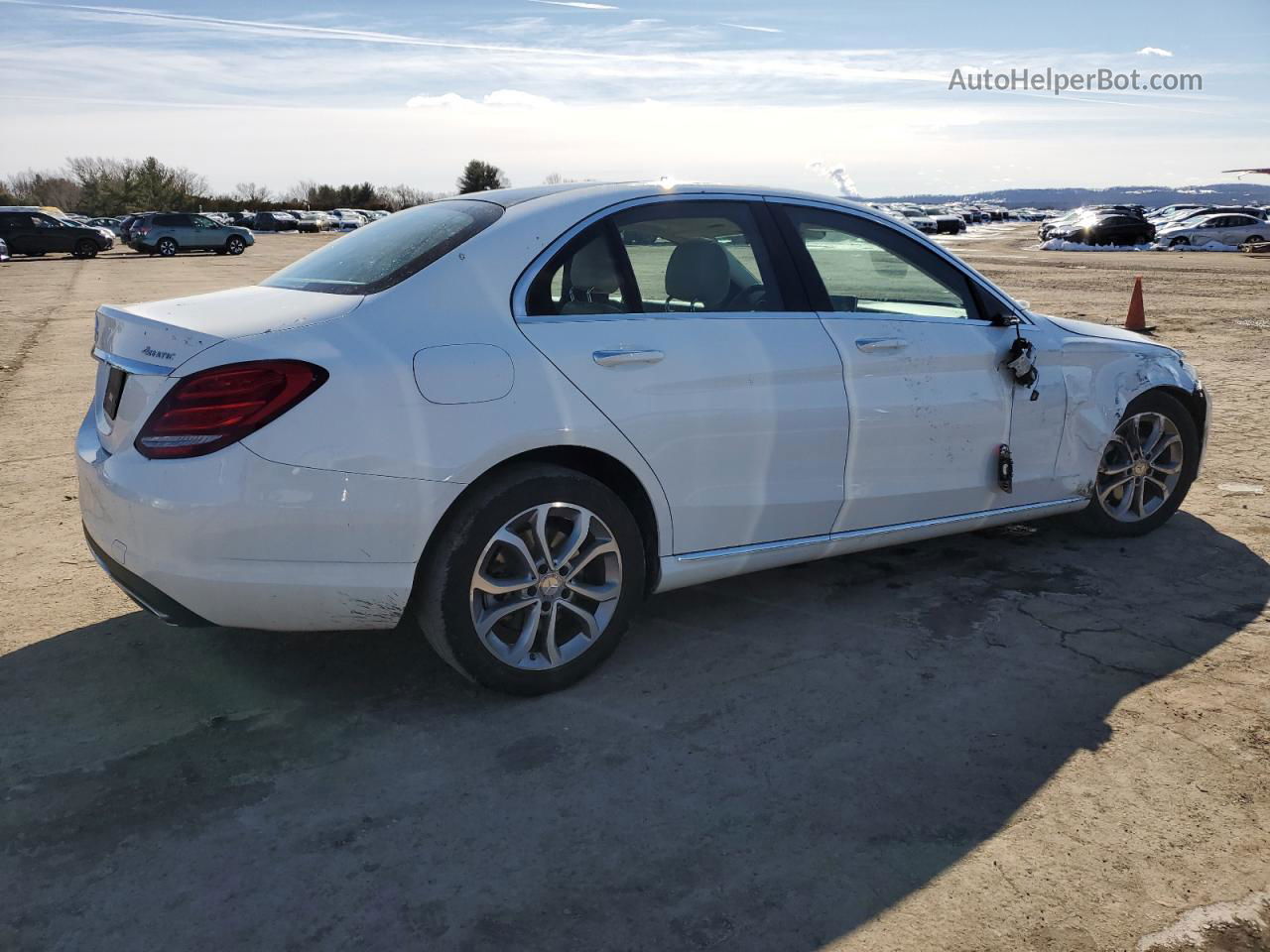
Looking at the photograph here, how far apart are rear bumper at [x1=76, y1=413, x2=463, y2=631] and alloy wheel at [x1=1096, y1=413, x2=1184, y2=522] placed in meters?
3.34

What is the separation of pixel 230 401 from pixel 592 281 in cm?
125

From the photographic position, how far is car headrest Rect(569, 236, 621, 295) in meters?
3.62

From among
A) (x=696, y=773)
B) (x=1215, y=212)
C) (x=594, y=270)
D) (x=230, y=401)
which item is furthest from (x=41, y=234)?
(x=1215, y=212)

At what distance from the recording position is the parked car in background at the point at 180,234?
3906cm

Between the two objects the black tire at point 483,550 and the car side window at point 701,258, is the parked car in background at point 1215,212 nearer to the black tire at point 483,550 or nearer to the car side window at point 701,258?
the car side window at point 701,258

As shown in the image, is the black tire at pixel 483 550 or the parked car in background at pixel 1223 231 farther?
the parked car in background at pixel 1223 231

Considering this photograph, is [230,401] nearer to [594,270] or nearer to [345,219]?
[594,270]

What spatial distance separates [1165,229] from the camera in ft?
146

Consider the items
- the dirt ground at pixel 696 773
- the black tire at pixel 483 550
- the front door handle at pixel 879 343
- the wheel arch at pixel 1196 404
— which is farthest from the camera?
the wheel arch at pixel 1196 404

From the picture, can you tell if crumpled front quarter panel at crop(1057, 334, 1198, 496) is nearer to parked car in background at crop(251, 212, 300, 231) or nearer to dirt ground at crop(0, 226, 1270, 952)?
dirt ground at crop(0, 226, 1270, 952)

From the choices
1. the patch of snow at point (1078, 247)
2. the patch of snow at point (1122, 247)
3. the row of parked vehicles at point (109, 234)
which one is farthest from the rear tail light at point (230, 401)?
the patch of snow at point (1078, 247)

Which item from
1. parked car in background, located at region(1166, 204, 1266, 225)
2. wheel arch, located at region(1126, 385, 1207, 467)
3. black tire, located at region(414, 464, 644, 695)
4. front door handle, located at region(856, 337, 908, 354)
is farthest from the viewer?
parked car in background, located at region(1166, 204, 1266, 225)

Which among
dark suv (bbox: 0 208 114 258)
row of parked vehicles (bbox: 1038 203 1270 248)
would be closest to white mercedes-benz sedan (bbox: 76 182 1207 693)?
dark suv (bbox: 0 208 114 258)

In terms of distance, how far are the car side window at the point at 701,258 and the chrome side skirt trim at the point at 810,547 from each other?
2.86 ft
